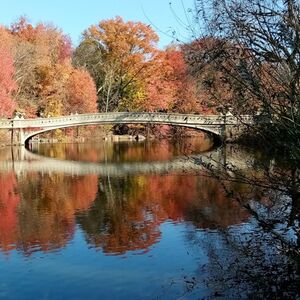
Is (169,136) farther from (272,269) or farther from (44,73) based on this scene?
(272,269)

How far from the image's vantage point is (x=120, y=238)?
10.6 meters

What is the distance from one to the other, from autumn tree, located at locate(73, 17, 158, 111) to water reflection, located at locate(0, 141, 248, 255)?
3019cm

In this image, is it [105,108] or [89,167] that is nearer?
[89,167]

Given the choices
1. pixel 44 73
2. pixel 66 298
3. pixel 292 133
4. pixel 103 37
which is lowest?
pixel 66 298

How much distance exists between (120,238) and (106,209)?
11.0 ft

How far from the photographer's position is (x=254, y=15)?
17.9ft

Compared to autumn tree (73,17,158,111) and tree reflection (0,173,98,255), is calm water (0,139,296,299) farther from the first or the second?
autumn tree (73,17,158,111)

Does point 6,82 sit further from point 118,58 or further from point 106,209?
point 106,209

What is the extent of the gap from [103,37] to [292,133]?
4660 centimetres

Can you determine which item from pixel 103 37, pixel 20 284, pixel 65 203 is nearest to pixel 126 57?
pixel 103 37

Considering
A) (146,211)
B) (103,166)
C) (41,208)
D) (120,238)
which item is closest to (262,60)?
(120,238)

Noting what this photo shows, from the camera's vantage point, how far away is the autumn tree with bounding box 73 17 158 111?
49406 millimetres

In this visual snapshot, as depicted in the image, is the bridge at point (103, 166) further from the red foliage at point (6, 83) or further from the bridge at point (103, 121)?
the bridge at point (103, 121)

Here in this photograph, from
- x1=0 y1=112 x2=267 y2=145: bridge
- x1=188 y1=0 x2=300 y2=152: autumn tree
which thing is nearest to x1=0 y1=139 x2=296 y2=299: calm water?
x1=188 y1=0 x2=300 y2=152: autumn tree
